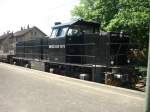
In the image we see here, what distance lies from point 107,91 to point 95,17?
2468 cm

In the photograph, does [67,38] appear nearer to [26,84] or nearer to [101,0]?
[26,84]

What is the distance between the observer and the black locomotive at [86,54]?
45.4ft

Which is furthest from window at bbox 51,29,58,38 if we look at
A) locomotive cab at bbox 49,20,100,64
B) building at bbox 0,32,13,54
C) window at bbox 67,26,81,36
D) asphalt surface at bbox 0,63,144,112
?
building at bbox 0,32,13,54

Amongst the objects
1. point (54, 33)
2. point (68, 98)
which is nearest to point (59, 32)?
point (54, 33)

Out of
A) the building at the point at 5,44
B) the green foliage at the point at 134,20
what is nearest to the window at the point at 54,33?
the green foliage at the point at 134,20

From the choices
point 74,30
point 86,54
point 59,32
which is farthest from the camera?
point 59,32

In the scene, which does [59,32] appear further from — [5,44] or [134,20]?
[5,44]

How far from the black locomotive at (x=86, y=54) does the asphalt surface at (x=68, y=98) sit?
1.30m

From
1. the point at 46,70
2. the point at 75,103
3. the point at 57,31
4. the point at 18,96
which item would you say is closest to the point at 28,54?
the point at 46,70

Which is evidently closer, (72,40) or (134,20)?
(72,40)

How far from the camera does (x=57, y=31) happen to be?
721 inches

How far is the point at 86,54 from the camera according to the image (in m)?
15.5

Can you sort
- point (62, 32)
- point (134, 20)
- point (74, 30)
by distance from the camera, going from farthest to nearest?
point (134, 20) → point (62, 32) → point (74, 30)

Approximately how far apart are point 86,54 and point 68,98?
17.6 ft
